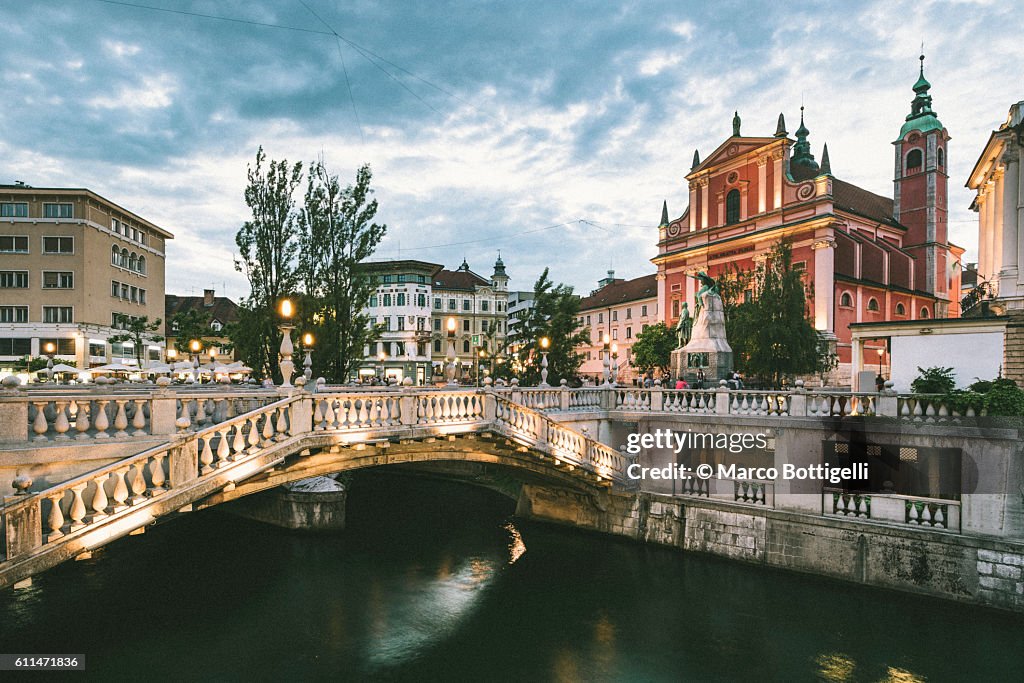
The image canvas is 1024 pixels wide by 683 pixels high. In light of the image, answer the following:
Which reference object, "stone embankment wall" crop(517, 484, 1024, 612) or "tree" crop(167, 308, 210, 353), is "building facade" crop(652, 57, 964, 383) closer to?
"stone embankment wall" crop(517, 484, 1024, 612)

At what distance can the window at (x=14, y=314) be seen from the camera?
44.4 meters

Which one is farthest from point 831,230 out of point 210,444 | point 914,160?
point 210,444

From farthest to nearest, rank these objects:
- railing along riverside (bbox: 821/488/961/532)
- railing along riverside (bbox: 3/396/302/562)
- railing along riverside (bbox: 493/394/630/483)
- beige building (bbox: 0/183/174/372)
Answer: beige building (bbox: 0/183/174/372) < railing along riverside (bbox: 493/394/630/483) < railing along riverside (bbox: 821/488/961/532) < railing along riverside (bbox: 3/396/302/562)

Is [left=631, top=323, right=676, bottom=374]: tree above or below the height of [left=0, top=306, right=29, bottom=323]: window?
below

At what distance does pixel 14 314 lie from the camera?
44.5 m

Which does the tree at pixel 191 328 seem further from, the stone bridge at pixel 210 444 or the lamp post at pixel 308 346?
the stone bridge at pixel 210 444

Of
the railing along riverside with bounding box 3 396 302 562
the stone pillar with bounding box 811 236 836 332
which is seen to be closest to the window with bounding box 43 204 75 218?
the railing along riverside with bounding box 3 396 302 562

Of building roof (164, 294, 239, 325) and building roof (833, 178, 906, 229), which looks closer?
building roof (833, 178, 906, 229)

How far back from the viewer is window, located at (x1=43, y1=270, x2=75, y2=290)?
44.5 meters

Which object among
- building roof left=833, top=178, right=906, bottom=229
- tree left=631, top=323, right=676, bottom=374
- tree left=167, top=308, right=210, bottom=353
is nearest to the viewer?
tree left=167, top=308, right=210, bottom=353

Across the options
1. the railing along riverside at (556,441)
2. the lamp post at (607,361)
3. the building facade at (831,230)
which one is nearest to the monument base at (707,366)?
the lamp post at (607,361)

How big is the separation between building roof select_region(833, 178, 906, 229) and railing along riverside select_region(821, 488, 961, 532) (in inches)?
1664

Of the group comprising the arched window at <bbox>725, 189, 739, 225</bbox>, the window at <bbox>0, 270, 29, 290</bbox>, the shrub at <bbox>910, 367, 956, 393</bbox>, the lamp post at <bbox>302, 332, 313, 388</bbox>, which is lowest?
the shrub at <bbox>910, 367, 956, 393</bbox>

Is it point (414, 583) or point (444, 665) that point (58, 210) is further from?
point (444, 665)
